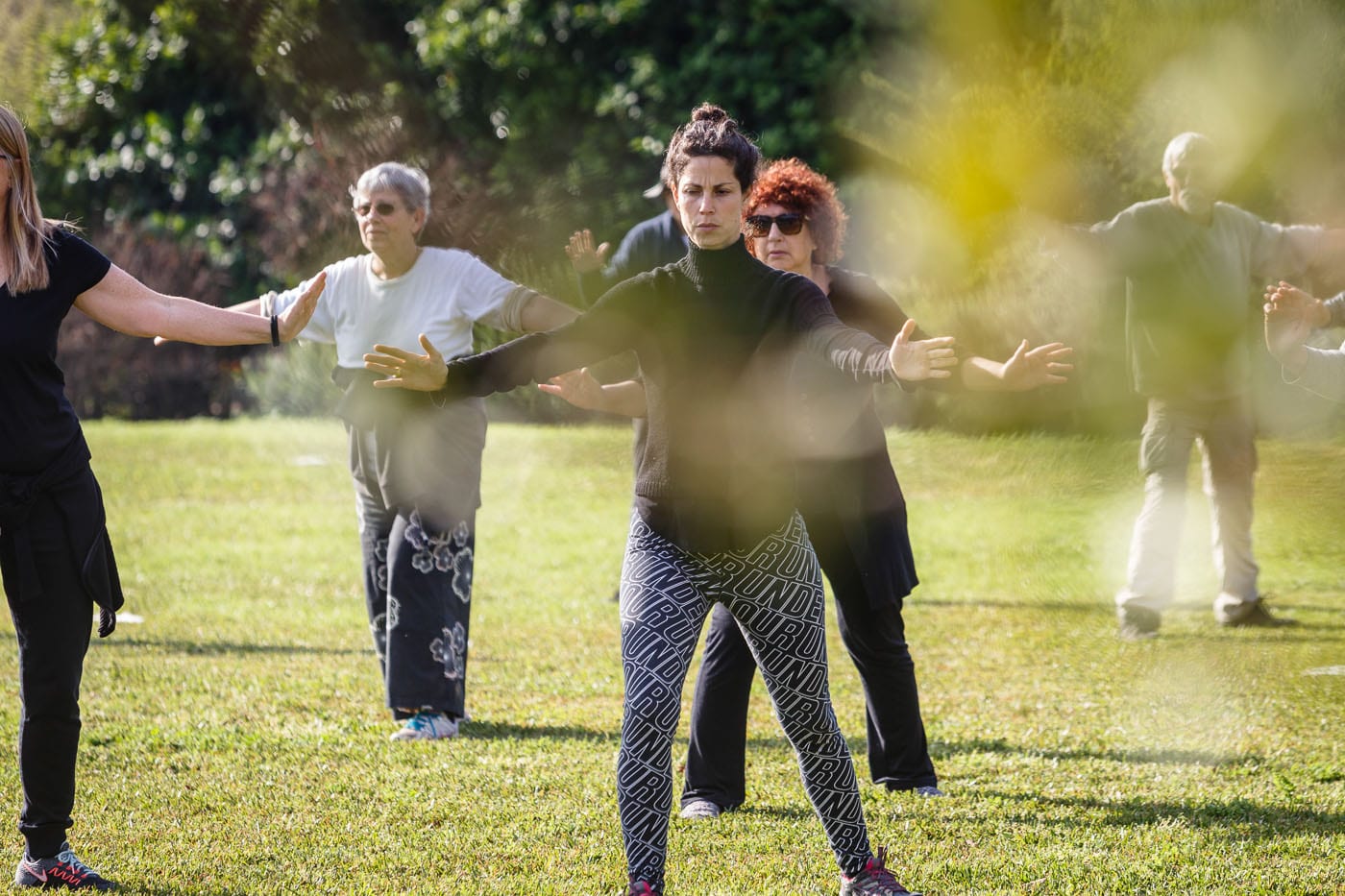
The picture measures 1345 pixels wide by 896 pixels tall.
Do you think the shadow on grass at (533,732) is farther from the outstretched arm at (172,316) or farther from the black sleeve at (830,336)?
the black sleeve at (830,336)

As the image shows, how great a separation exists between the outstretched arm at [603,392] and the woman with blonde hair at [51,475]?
0.66 meters

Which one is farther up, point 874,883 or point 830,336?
point 830,336

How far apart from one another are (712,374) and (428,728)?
275 cm

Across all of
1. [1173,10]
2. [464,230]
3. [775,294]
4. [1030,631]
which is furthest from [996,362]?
[1030,631]

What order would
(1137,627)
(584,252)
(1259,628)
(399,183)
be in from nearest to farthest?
1. (584,252)
2. (1259,628)
3. (399,183)
4. (1137,627)

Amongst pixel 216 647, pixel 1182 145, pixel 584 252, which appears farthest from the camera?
pixel 216 647

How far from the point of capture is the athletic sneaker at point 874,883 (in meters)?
3.29

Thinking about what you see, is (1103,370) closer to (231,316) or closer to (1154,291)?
(1154,291)

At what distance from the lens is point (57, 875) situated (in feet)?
11.5

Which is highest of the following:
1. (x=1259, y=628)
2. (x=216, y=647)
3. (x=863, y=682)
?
(x=1259, y=628)

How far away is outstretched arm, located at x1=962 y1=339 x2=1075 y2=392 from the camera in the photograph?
1.16 m

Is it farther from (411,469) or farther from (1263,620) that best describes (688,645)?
(411,469)

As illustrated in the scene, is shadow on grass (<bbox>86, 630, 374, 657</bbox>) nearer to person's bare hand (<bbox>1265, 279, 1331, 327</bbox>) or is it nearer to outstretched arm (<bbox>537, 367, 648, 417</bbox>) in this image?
outstretched arm (<bbox>537, 367, 648, 417</bbox>)

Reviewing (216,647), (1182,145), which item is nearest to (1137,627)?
(1182,145)
